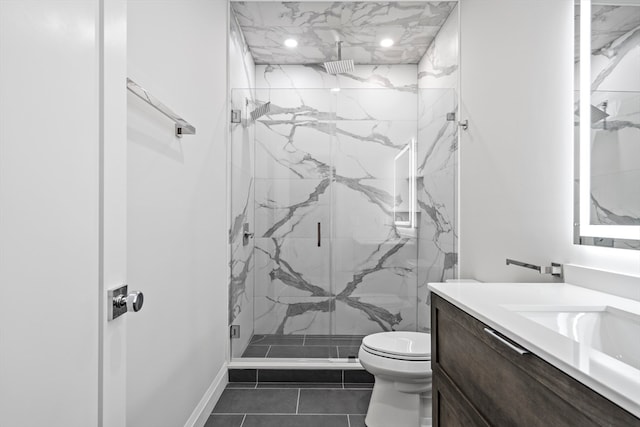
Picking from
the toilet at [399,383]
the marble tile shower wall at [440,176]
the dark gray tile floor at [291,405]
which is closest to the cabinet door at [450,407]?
the toilet at [399,383]

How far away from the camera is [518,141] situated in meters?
1.80

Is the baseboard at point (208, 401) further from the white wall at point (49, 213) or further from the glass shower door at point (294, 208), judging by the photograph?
the white wall at point (49, 213)

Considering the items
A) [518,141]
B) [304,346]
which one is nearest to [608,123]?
[518,141]

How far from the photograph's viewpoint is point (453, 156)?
A: 260 centimetres

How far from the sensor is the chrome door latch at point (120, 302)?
0.80 metres

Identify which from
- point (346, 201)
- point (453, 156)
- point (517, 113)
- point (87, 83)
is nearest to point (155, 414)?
point (87, 83)

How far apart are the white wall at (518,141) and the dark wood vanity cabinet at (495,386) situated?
58 centimetres

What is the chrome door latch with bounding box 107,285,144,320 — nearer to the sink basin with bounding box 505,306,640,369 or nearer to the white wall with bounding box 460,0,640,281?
the sink basin with bounding box 505,306,640,369

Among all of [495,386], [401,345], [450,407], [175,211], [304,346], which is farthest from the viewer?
[304,346]

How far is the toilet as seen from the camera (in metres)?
1.85

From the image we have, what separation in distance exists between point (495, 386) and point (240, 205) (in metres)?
2.04

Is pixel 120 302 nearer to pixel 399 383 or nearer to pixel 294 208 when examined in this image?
pixel 399 383

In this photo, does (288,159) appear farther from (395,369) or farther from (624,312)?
(624,312)

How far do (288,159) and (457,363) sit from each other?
1880mm
